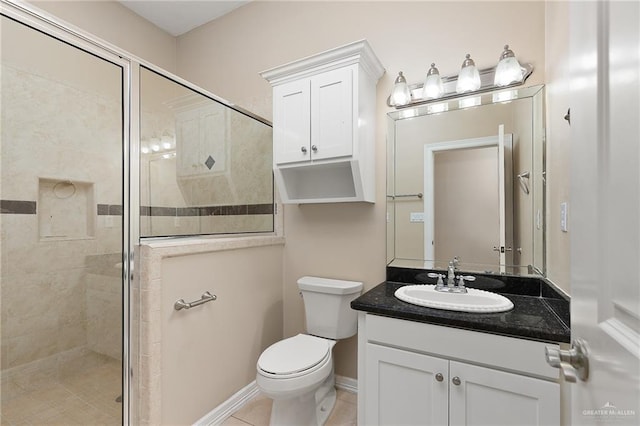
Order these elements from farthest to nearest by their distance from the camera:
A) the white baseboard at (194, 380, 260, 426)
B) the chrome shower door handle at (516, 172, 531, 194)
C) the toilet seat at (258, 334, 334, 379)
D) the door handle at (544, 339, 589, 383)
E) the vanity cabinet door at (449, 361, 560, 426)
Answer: the white baseboard at (194, 380, 260, 426)
the chrome shower door handle at (516, 172, 531, 194)
the toilet seat at (258, 334, 334, 379)
the vanity cabinet door at (449, 361, 560, 426)
the door handle at (544, 339, 589, 383)

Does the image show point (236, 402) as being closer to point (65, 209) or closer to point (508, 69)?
point (65, 209)

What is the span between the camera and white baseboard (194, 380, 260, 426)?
5.77 feet

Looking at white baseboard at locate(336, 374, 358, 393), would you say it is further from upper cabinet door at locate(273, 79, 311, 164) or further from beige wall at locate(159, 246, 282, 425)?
upper cabinet door at locate(273, 79, 311, 164)

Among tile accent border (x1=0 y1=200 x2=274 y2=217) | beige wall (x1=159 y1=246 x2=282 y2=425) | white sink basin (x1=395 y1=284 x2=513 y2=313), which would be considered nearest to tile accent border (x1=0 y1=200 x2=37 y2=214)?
tile accent border (x1=0 y1=200 x2=274 y2=217)

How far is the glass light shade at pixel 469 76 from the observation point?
5.50ft

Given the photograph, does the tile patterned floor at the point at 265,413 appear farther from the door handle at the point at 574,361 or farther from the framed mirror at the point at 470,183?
the door handle at the point at 574,361

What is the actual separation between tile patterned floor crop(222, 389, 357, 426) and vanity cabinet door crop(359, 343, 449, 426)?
1.44 ft

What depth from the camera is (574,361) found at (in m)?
0.60

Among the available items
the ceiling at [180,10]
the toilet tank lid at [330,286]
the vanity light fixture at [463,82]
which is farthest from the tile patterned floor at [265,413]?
the ceiling at [180,10]

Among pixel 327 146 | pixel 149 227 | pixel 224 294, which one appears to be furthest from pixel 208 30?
pixel 224 294

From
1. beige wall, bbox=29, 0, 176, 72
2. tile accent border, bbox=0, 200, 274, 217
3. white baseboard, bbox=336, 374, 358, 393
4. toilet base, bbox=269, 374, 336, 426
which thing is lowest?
white baseboard, bbox=336, 374, 358, 393

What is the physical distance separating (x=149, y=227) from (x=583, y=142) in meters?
1.73

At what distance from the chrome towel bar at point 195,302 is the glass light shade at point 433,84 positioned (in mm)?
1719

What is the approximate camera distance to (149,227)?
1601mm
